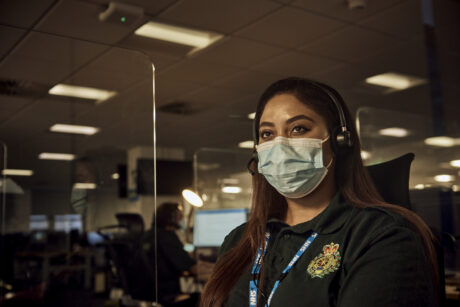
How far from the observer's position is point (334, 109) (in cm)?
133

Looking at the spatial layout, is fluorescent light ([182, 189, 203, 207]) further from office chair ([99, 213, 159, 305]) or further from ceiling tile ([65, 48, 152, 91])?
ceiling tile ([65, 48, 152, 91])

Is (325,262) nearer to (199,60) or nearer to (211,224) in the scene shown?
(211,224)

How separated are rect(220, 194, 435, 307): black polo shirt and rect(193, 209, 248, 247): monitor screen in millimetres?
1983

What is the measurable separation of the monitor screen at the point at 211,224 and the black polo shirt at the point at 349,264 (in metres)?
1.98

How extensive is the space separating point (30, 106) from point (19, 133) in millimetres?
477

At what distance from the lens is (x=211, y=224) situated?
377 centimetres

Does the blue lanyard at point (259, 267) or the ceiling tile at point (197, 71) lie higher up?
the ceiling tile at point (197, 71)

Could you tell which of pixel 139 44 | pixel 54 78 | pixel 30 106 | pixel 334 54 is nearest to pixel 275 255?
pixel 54 78

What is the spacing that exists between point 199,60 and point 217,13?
0.84m

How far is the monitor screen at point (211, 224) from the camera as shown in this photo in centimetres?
332

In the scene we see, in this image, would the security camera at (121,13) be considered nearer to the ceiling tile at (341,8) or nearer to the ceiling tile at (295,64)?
the ceiling tile at (341,8)

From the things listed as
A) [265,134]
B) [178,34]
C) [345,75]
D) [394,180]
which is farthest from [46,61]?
[345,75]

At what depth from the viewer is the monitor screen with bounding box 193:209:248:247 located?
10.9ft

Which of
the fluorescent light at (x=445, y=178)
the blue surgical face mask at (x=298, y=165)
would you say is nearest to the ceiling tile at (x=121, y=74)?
the blue surgical face mask at (x=298, y=165)
